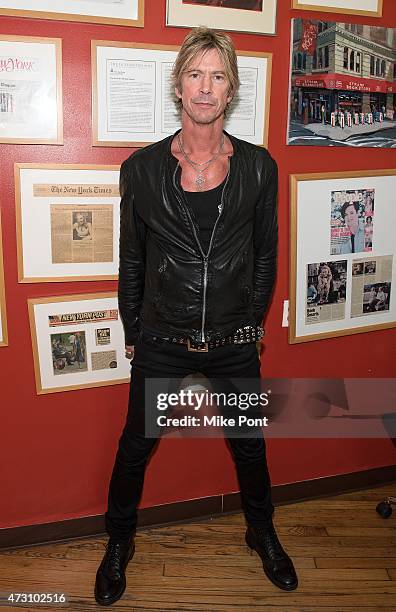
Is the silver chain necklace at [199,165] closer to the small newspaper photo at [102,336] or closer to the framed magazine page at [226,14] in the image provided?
the framed magazine page at [226,14]

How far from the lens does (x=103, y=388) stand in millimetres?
2340

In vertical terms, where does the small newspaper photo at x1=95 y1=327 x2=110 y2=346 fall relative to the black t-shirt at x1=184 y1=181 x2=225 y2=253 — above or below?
below

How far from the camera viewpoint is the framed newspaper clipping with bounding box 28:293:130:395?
7.16ft

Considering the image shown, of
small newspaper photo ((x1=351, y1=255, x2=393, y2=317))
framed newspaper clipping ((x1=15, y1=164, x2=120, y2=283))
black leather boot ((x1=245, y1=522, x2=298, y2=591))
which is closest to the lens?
framed newspaper clipping ((x1=15, y1=164, x2=120, y2=283))

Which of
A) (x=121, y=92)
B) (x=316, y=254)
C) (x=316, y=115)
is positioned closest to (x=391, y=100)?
(x=316, y=115)

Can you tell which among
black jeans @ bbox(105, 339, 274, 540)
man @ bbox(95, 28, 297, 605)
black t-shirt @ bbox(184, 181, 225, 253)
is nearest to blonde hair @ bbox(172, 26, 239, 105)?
man @ bbox(95, 28, 297, 605)

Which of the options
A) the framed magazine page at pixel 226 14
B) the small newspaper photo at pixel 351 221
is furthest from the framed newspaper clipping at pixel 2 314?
the small newspaper photo at pixel 351 221

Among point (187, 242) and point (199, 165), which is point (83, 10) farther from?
point (187, 242)

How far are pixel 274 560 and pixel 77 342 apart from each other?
109 centimetres

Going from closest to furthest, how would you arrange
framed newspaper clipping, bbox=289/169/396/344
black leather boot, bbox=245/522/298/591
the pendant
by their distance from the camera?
the pendant
black leather boot, bbox=245/522/298/591
framed newspaper clipping, bbox=289/169/396/344

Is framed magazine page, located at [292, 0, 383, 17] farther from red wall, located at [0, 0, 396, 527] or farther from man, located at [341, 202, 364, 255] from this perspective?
man, located at [341, 202, 364, 255]

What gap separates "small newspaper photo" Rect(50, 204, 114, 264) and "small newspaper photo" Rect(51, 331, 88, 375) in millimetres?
289

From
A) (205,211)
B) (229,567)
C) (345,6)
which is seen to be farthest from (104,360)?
(345,6)

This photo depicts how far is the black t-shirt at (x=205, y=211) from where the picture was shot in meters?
1.91
